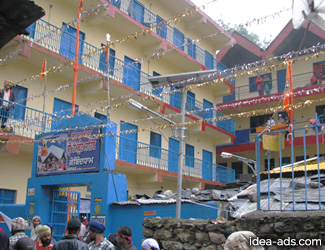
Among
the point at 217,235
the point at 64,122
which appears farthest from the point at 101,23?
the point at 217,235

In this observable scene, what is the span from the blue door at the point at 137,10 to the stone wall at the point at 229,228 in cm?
1441

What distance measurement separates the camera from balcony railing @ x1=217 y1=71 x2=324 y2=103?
86.3 feet

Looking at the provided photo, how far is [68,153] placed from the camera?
11.4m

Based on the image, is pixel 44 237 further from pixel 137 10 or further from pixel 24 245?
pixel 137 10

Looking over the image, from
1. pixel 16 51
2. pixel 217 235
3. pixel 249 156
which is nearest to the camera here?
pixel 217 235

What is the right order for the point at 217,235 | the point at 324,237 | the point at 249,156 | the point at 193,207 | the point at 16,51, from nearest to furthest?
the point at 324,237 < the point at 217,235 < the point at 193,207 < the point at 16,51 < the point at 249,156

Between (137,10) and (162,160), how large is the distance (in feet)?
26.5

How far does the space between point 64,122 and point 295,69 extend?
20.5 meters

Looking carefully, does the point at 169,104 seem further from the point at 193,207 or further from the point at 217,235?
the point at 217,235

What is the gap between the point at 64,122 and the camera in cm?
1197

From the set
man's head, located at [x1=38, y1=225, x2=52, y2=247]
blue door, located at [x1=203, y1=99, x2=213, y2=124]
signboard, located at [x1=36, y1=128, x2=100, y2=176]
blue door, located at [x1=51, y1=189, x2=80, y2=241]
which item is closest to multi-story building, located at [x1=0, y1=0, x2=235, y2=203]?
blue door, located at [x1=203, y1=99, x2=213, y2=124]

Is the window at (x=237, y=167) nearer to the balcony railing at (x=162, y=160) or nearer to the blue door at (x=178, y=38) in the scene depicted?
the balcony railing at (x=162, y=160)

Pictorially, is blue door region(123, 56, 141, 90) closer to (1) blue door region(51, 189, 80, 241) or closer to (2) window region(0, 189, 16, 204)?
(2) window region(0, 189, 16, 204)

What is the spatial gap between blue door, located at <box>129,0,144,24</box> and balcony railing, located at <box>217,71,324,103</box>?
10.9 meters
